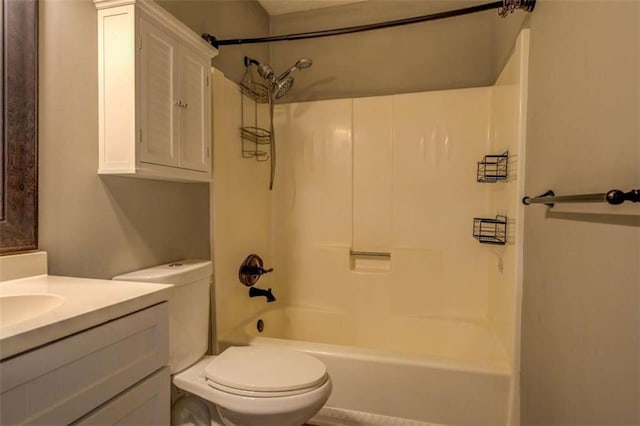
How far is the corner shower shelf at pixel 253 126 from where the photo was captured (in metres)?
2.04

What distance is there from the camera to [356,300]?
2314 millimetres

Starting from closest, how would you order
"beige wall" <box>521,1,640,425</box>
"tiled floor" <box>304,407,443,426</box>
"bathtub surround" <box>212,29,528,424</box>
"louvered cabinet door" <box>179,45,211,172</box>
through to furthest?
→ "beige wall" <box>521,1,640,425</box> < "louvered cabinet door" <box>179,45,211,172</box> < "tiled floor" <box>304,407,443,426</box> < "bathtub surround" <box>212,29,528,424</box>

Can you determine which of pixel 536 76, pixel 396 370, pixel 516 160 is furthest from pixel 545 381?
pixel 536 76

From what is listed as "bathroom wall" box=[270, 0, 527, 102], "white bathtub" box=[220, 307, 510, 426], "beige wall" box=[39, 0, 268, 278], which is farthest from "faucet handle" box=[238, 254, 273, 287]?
"bathroom wall" box=[270, 0, 527, 102]

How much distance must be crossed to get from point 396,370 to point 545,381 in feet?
1.86

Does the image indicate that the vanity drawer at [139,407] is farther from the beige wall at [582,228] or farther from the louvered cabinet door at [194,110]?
the beige wall at [582,228]

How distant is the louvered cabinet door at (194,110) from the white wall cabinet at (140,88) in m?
0.02

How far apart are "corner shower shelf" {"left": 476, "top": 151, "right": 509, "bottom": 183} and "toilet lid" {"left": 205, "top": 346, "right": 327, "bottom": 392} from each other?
1.37 metres

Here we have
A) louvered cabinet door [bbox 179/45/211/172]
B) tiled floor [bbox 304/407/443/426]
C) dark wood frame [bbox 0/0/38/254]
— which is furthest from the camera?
tiled floor [bbox 304/407/443/426]

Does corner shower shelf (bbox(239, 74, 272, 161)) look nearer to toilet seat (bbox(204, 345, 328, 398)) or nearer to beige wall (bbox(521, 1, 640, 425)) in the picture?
toilet seat (bbox(204, 345, 328, 398))

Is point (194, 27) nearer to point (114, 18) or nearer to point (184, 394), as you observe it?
point (114, 18)

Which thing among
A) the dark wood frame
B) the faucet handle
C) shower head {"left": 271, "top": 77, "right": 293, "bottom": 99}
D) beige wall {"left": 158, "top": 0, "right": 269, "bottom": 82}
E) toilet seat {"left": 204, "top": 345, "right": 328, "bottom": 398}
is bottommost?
toilet seat {"left": 204, "top": 345, "right": 328, "bottom": 398}

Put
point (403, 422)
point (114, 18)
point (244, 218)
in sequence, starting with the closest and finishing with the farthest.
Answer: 1. point (114, 18)
2. point (403, 422)
3. point (244, 218)

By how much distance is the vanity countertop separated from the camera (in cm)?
60
